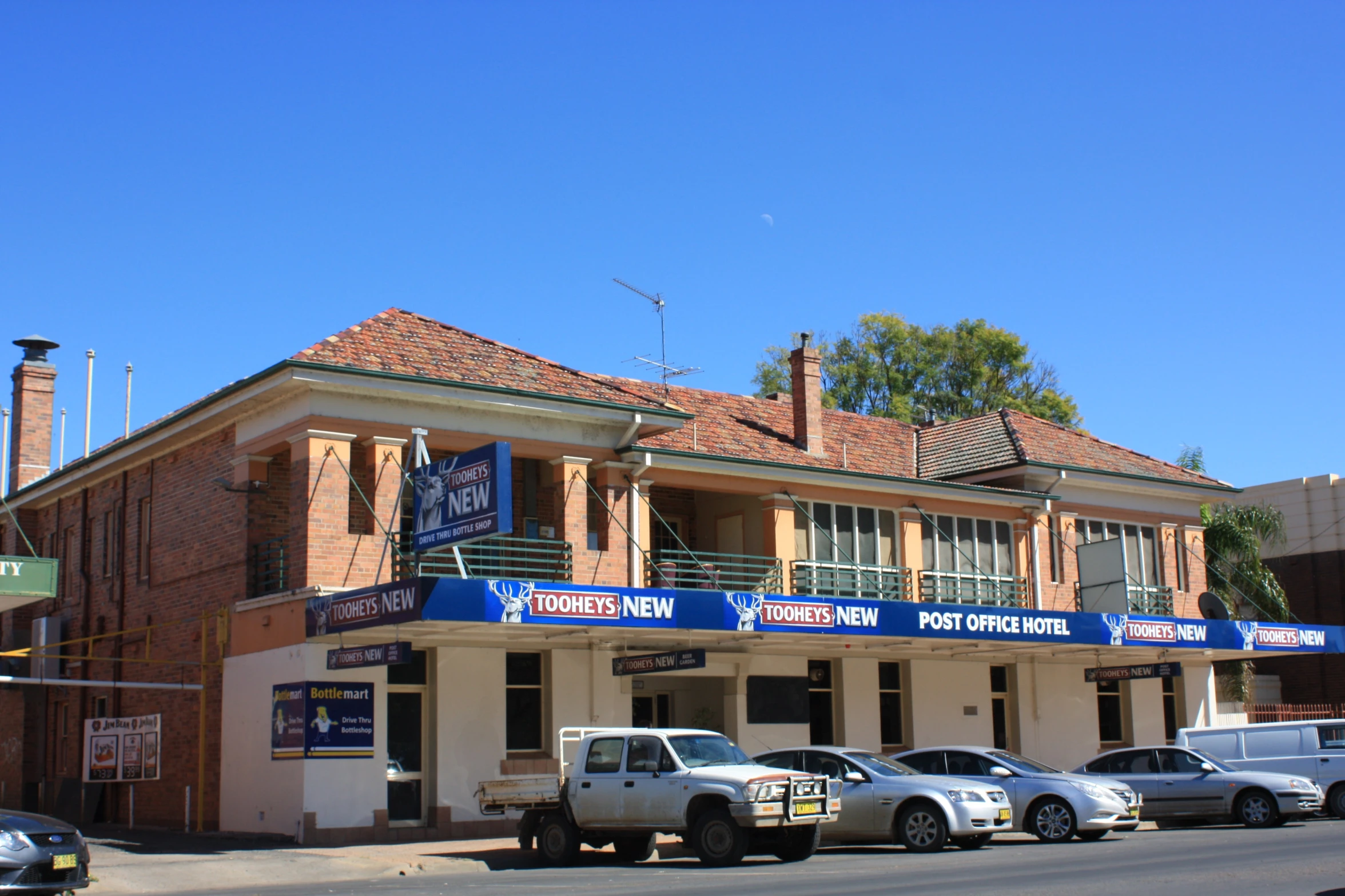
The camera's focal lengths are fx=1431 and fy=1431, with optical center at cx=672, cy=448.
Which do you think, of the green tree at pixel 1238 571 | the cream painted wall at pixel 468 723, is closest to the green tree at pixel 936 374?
the green tree at pixel 1238 571

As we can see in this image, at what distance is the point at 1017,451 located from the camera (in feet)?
101

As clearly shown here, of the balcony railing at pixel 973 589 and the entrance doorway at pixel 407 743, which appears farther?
the balcony railing at pixel 973 589

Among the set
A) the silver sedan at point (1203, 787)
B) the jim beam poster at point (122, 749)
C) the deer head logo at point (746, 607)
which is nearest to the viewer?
the silver sedan at point (1203, 787)

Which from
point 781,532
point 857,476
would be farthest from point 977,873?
point 857,476

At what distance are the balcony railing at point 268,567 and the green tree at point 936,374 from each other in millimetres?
31446

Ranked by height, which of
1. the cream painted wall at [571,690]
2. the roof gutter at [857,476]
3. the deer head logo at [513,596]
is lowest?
the cream painted wall at [571,690]

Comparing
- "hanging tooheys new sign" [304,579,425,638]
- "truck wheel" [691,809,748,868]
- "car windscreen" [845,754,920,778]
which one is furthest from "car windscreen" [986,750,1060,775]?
"hanging tooheys new sign" [304,579,425,638]

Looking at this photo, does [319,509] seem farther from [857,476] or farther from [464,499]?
[857,476]

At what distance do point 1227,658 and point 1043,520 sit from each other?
5.66 metres

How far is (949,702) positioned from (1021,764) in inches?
359

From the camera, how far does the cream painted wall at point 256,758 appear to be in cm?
2056

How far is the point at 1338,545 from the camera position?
4047cm

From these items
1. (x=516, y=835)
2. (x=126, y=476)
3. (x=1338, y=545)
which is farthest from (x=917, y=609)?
(x=1338, y=545)

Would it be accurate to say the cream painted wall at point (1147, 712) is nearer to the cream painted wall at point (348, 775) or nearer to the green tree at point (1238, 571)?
the green tree at point (1238, 571)
